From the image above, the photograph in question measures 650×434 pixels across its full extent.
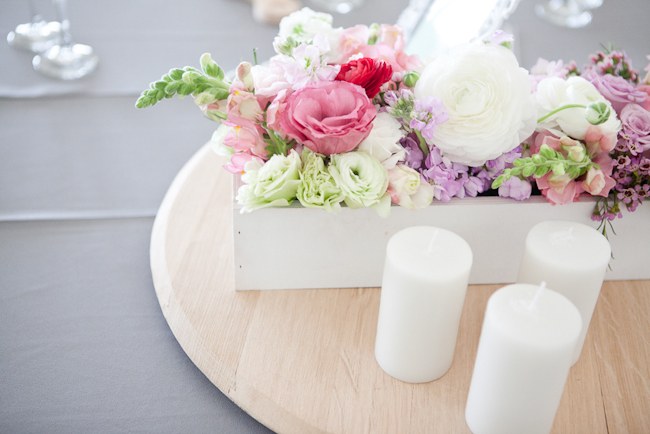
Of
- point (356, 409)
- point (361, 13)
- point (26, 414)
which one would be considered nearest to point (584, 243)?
point (356, 409)

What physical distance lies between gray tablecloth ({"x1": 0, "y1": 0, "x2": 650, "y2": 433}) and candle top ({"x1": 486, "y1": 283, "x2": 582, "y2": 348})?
1.02 feet

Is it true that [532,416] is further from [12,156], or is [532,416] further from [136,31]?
[136,31]

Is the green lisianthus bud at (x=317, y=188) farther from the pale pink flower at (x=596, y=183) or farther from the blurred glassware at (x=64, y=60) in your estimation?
the blurred glassware at (x=64, y=60)

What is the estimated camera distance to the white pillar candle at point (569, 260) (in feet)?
2.42

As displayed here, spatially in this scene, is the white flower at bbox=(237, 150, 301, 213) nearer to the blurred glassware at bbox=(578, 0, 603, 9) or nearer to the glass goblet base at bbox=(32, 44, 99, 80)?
the glass goblet base at bbox=(32, 44, 99, 80)

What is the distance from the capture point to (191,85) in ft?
2.53

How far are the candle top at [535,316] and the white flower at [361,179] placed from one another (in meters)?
0.18

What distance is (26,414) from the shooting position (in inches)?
31.7

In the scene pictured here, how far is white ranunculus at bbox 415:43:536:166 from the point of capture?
31.0 inches

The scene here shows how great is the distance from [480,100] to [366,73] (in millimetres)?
129

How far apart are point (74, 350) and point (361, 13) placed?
1.05m

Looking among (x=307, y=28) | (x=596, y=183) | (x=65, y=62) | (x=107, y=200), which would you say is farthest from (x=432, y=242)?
(x=65, y=62)

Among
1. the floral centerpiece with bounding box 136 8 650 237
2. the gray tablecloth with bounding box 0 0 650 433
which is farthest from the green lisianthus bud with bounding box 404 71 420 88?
the gray tablecloth with bounding box 0 0 650 433

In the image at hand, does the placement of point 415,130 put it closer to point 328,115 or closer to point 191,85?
point 328,115
